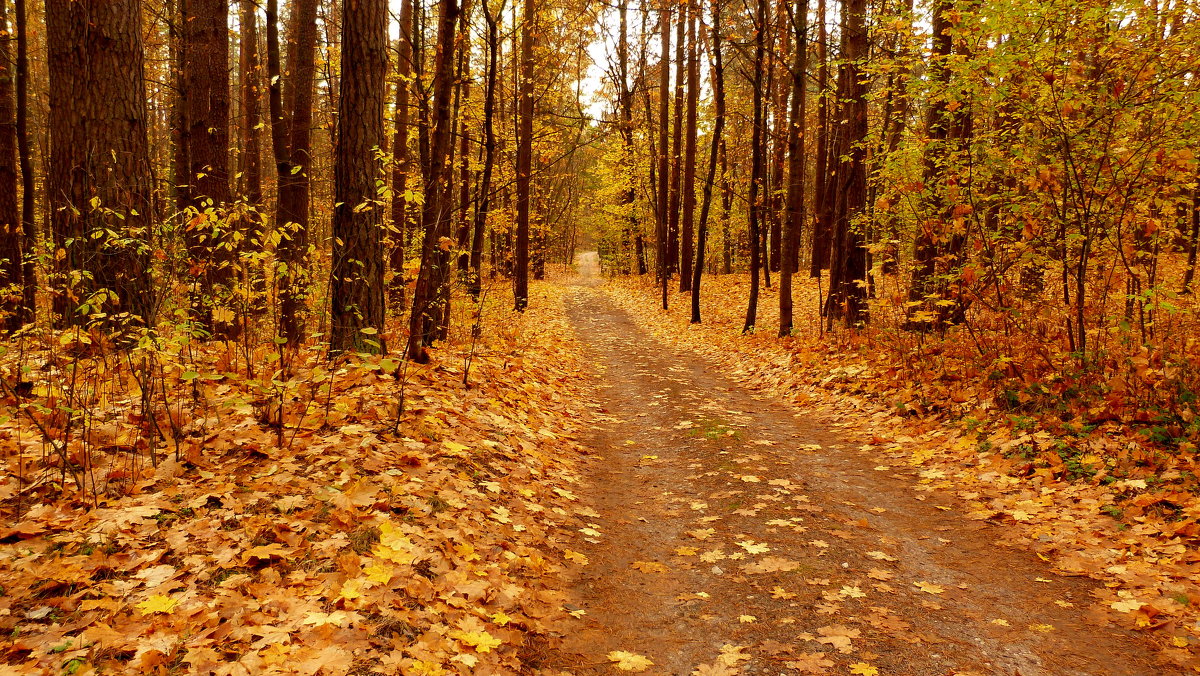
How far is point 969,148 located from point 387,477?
341 inches

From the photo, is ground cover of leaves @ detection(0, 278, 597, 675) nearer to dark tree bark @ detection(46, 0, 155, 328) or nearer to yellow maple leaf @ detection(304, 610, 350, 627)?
yellow maple leaf @ detection(304, 610, 350, 627)

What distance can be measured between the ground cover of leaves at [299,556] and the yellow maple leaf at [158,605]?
0.04ft

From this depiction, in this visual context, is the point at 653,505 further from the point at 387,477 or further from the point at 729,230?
the point at 729,230

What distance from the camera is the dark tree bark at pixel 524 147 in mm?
17234

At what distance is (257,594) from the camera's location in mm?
3377

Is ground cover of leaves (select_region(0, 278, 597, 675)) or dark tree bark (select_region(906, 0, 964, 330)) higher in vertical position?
dark tree bark (select_region(906, 0, 964, 330))

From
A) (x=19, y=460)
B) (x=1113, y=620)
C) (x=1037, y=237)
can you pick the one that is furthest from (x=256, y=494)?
(x=1037, y=237)

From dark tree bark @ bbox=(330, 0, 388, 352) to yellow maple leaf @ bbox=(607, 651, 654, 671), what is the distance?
181 inches

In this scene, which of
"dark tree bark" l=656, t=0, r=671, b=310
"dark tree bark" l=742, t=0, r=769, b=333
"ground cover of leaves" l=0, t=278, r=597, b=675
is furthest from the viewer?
"dark tree bark" l=656, t=0, r=671, b=310

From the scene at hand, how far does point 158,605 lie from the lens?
3.10 meters

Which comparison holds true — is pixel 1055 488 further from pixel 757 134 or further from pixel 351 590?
pixel 757 134

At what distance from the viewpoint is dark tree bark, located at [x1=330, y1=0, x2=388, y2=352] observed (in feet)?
22.8

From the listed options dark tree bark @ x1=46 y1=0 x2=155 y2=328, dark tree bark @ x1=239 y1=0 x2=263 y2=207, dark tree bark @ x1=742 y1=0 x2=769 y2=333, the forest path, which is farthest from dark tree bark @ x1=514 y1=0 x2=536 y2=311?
the forest path

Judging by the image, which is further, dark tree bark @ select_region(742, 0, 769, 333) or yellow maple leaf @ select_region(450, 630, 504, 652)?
dark tree bark @ select_region(742, 0, 769, 333)
